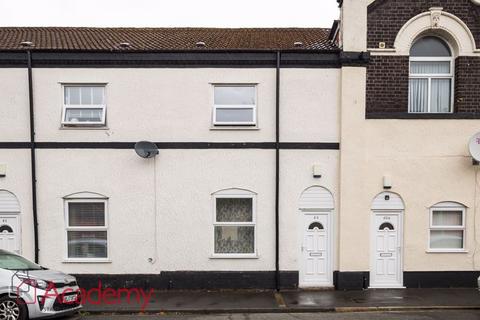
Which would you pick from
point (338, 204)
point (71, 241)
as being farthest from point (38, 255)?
point (338, 204)

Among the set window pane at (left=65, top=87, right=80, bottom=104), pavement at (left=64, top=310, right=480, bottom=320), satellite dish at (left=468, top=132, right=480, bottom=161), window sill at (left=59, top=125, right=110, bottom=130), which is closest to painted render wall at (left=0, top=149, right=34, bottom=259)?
window sill at (left=59, top=125, right=110, bottom=130)

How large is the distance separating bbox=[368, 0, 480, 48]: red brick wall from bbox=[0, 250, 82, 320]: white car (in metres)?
8.94

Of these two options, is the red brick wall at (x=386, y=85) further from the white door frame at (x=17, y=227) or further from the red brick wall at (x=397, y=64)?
the white door frame at (x=17, y=227)

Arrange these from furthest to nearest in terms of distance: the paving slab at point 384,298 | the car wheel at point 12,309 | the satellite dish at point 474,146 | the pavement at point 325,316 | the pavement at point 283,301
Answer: the satellite dish at point 474,146 < the paving slab at point 384,298 < the pavement at point 283,301 < the pavement at point 325,316 < the car wheel at point 12,309

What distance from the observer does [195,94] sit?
9898 millimetres

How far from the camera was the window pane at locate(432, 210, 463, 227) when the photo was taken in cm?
1003

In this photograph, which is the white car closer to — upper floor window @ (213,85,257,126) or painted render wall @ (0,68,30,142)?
painted render wall @ (0,68,30,142)

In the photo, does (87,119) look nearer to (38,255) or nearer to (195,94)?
(195,94)

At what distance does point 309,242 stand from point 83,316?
549 centimetres

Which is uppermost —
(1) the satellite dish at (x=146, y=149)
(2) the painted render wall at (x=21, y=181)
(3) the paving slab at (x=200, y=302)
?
(1) the satellite dish at (x=146, y=149)

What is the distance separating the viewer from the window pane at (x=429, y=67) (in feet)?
33.2

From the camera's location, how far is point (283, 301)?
A: 29.6 ft

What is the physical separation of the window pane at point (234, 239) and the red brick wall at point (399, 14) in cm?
571

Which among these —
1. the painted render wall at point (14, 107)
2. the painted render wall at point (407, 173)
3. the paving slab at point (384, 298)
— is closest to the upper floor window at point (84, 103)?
the painted render wall at point (14, 107)
